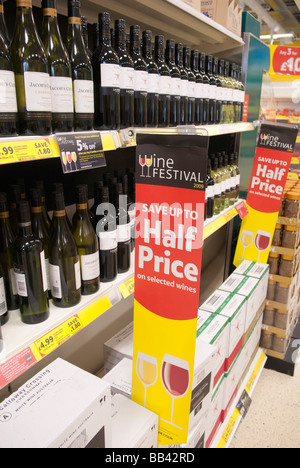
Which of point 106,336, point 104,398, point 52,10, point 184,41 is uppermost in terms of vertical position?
point 184,41

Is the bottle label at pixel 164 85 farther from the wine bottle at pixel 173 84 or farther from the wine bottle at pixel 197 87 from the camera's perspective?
the wine bottle at pixel 197 87

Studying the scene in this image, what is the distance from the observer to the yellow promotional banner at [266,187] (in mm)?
2193

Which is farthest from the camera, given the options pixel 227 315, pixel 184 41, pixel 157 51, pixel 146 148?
pixel 184 41

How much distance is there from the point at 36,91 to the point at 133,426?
106 cm

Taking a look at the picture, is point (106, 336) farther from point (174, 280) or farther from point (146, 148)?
point (146, 148)

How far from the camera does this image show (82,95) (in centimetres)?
102

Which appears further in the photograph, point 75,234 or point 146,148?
point 75,234

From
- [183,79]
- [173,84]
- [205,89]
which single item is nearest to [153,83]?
[173,84]

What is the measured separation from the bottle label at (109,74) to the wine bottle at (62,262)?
1.36 ft

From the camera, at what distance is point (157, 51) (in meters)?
1.53

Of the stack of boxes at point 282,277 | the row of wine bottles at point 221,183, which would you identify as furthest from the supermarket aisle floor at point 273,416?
the row of wine bottles at point 221,183

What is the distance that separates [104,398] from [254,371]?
1629 mm

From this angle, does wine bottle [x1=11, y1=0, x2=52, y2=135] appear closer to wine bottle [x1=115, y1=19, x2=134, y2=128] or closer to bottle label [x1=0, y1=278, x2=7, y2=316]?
wine bottle [x1=115, y1=19, x2=134, y2=128]
